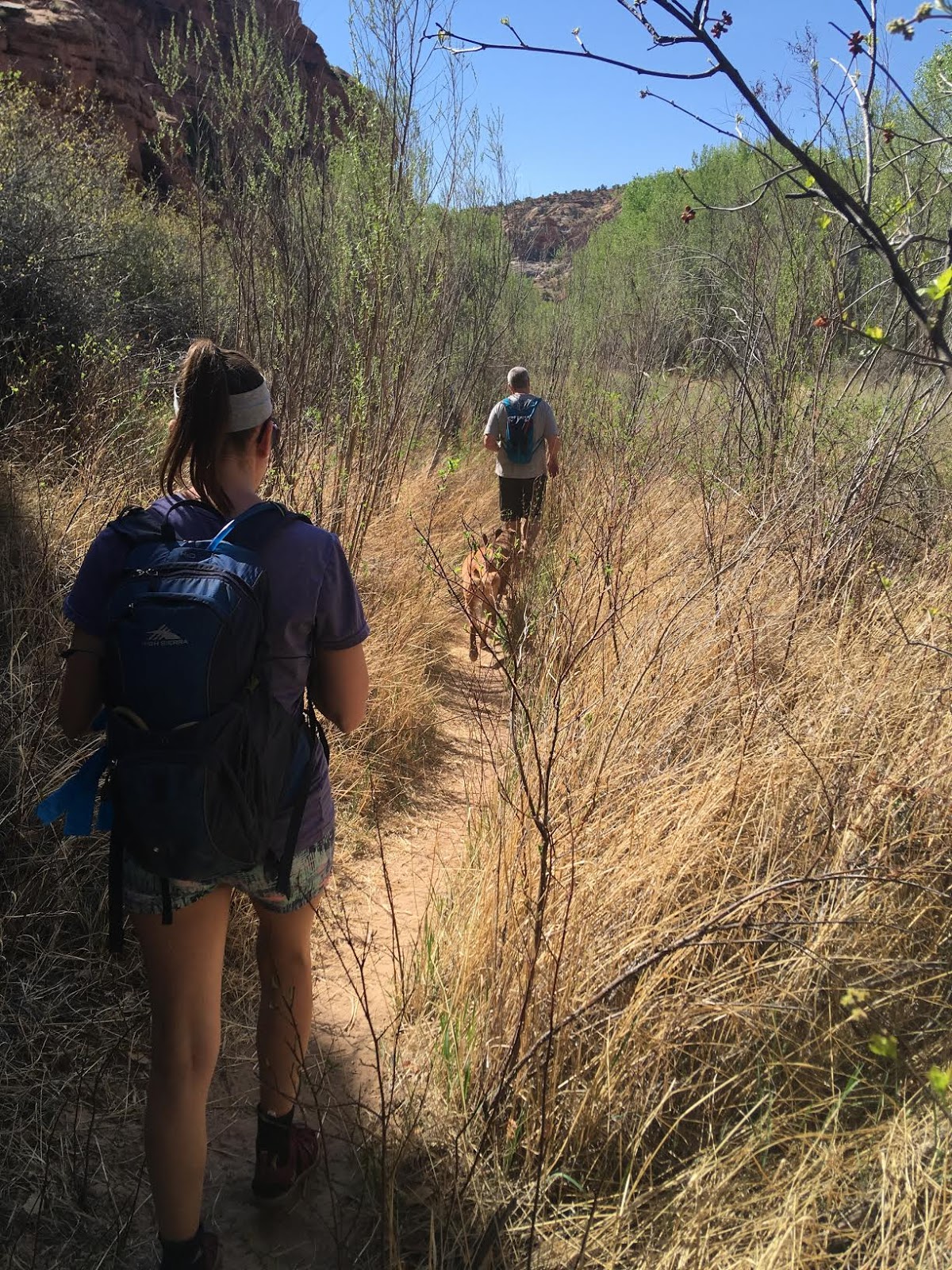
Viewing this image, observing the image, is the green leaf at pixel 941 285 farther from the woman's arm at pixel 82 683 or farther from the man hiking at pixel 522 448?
the man hiking at pixel 522 448

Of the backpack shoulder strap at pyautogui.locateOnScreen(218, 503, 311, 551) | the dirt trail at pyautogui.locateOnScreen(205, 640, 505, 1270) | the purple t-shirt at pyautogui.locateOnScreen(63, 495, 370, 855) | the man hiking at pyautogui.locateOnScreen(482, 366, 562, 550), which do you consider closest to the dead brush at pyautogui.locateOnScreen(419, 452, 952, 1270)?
the dirt trail at pyautogui.locateOnScreen(205, 640, 505, 1270)

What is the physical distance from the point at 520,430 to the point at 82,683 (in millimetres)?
5318

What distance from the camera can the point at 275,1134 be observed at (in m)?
1.73

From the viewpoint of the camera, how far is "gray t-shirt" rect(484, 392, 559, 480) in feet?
21.0

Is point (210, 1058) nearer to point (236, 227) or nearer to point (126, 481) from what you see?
point (126, 481)

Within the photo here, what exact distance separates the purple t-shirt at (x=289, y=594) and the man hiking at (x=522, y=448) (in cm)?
478

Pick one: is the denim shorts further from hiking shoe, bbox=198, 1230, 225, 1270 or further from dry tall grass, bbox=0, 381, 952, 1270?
hiking shoe, bbox=198, 1230, 225, 1270

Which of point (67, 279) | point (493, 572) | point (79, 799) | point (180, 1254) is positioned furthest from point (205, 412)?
point (67, 279)

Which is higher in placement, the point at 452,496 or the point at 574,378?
the point at 574,378

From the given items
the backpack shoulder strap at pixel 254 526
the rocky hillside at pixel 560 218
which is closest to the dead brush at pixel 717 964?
the backpack shoulder strap at pixel 254 526

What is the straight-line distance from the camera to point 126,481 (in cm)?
429

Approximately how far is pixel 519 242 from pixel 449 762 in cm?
1039

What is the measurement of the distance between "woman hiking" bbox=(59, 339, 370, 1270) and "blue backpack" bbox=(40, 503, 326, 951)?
0.01m

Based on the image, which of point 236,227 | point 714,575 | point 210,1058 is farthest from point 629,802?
point 236,227
